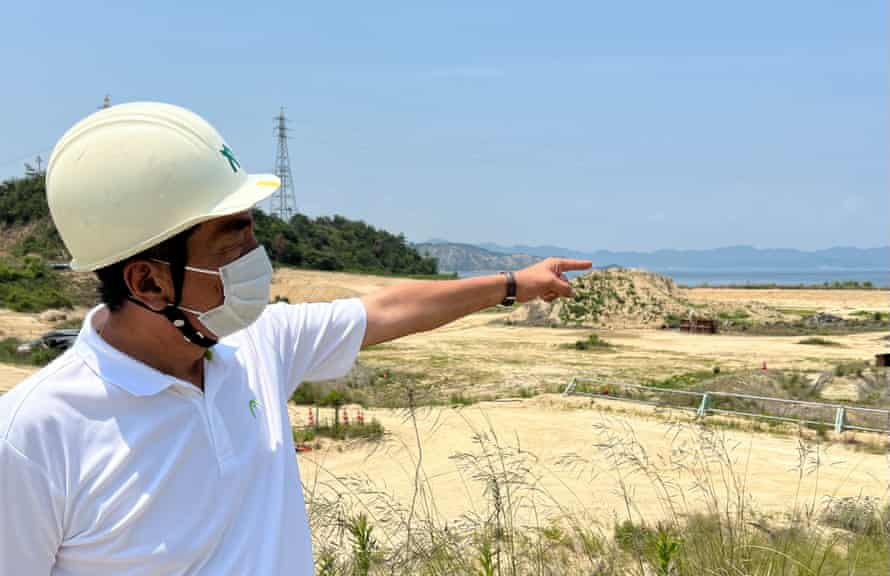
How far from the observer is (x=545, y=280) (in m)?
2.97

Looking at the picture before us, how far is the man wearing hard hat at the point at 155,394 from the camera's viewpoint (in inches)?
60.6

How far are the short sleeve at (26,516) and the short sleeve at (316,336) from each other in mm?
830

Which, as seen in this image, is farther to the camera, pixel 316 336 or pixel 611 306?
pixel 611 306

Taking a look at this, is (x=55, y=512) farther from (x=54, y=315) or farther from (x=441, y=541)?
(x=54, y=315)

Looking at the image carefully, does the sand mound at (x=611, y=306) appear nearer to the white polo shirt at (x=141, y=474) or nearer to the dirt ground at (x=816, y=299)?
the dirt ground at (x=816, y=299)

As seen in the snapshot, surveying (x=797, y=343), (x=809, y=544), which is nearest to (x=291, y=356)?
(x=809, y=544)

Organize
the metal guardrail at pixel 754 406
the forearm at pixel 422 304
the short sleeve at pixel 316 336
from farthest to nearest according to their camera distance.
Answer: the metal guardrail at pixel 754 406 < the forearm at pixel 422 304 < the short sleeve at pixel 316 336

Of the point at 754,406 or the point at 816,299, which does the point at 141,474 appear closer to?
the point at 754,406

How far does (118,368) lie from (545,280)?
5.54ft

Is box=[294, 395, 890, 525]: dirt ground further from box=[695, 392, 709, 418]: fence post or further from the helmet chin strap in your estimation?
the helmet chin strap

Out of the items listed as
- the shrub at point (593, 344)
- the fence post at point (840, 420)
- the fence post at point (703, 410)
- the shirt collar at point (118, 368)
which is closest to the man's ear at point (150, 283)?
the shirt collar at point (118, 368)

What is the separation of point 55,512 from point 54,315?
42.2 metres

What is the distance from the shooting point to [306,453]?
14617mm

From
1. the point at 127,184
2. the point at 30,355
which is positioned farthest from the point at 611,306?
the point at 127,184
